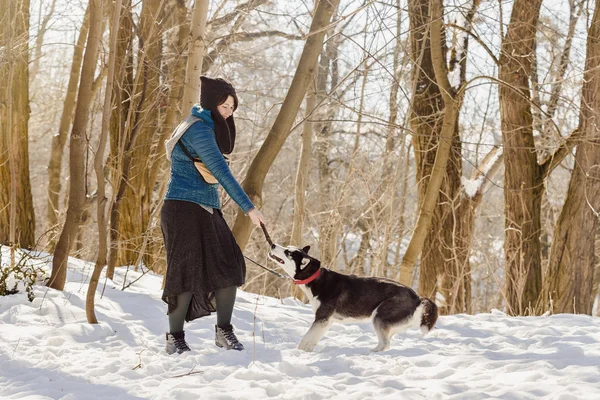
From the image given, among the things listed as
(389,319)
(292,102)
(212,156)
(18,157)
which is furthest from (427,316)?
(18,157)

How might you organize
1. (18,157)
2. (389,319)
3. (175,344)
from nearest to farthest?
(175,344)
(389,319)
(18,157)

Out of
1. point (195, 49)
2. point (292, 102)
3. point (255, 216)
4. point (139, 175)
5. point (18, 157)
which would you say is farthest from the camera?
point (139, 175)

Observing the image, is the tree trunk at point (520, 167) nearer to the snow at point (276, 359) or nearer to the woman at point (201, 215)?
the snow at point (276, 359)

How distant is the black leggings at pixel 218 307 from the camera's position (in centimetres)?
→ 464

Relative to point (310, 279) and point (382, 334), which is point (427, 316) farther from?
point (310, 279)

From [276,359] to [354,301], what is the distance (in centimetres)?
79

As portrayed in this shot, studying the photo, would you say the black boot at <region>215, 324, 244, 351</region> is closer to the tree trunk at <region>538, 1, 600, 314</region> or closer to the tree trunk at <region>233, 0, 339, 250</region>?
the tree trunk at <region>233, 0, 339, 250</region>

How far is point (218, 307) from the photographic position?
4.72 m

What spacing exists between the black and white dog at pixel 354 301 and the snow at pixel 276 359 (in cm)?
18

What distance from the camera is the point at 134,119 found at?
9164 mm

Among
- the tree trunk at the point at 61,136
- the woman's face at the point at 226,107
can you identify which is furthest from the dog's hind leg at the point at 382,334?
the tree trunk at the point at 61,136

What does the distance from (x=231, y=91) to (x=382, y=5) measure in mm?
3419

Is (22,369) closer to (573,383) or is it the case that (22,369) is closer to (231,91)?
(231,91)

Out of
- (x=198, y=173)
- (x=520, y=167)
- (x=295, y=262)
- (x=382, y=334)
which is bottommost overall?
(x=382, y=334)
